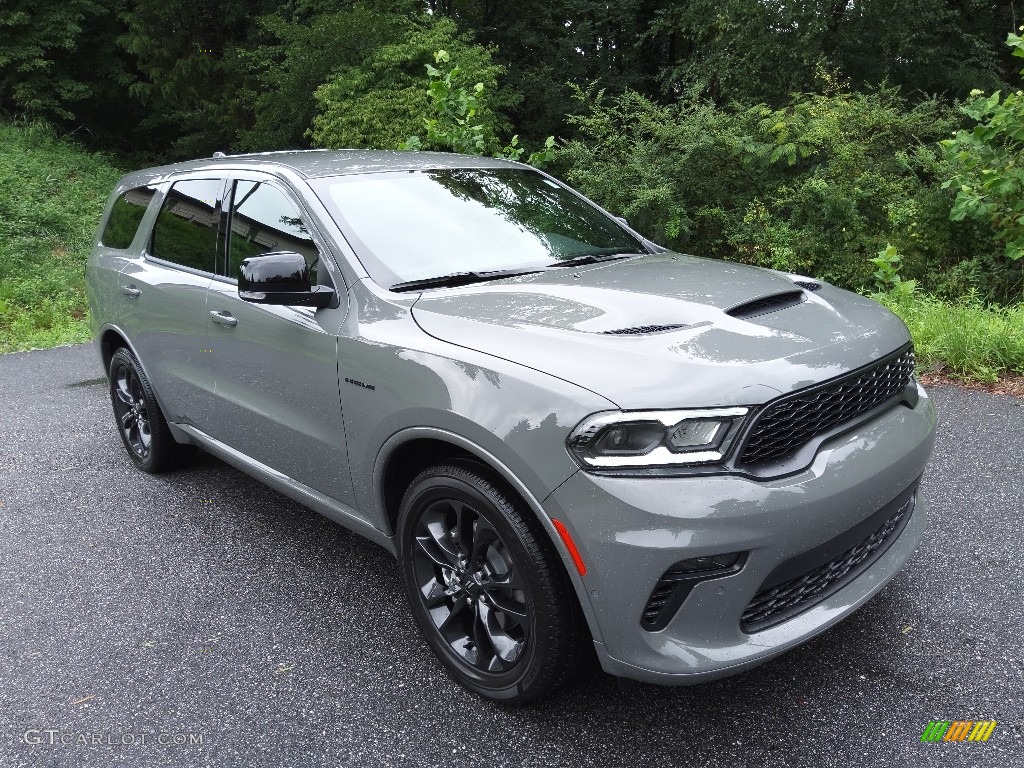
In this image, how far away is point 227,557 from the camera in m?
3.76

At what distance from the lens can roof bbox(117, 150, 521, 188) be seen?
139 inches

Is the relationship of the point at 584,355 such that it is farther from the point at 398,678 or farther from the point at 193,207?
the point at 193,207

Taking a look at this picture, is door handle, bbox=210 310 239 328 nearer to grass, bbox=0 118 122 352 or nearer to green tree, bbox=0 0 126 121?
grass, bbox=0 118 122 352

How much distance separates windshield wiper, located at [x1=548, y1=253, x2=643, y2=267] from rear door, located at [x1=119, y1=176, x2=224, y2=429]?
5.35ft

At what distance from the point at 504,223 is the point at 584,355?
1.32 m

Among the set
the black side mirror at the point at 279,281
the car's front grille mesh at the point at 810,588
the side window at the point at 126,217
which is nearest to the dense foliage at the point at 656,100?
the side window at the point at 126,217

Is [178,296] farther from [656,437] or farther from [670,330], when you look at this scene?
[656,437]

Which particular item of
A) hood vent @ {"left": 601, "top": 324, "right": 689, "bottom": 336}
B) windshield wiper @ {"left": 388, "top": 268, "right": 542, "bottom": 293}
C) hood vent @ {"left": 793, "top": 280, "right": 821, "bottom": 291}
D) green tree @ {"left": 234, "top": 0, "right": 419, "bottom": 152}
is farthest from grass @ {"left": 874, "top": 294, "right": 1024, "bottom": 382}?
green tree @ {"left": 234, "top": 0, "right": 419, "bottom": 152}

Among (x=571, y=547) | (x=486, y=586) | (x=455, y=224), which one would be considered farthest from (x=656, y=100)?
(x=571, y=547)

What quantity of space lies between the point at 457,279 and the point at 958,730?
85.5 inches

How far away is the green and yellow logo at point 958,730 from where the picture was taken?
2.35 m

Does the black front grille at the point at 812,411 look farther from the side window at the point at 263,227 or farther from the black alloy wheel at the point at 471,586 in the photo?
the side window at the point at 263,227

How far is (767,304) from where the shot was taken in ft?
8.93

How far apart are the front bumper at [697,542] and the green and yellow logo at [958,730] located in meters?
0.48
